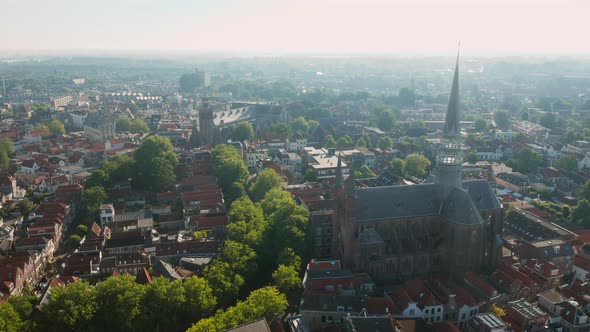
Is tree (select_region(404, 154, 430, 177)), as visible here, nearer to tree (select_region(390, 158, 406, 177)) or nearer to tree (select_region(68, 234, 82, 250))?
tree (select_region(390, 158, 406, 177))

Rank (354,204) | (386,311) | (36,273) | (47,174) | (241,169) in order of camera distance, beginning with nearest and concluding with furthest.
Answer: (386,311), (354,204), (36,273), (241,169), (47,174)

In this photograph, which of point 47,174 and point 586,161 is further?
point 586,161

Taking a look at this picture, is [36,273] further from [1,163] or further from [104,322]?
[1,163]

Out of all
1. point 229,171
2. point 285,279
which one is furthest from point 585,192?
point 229,171

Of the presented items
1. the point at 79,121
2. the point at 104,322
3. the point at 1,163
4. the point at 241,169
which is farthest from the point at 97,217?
the point at 79,121

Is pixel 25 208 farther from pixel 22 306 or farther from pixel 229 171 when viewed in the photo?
pixel 22 306

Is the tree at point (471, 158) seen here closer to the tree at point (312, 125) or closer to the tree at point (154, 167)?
the tree at point (312, 125)

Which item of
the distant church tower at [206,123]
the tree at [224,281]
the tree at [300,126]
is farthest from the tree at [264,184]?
the tree at [300,126]
